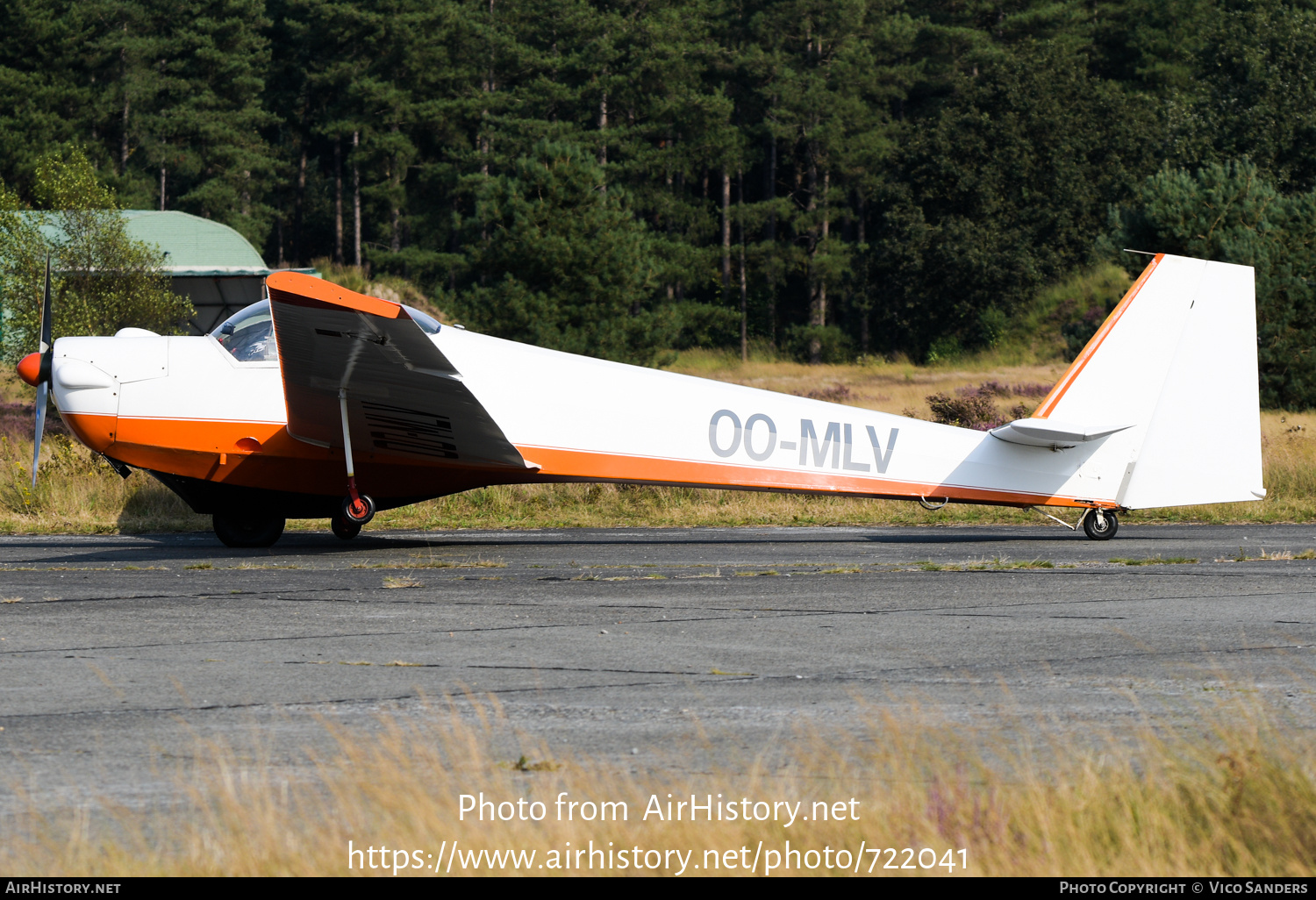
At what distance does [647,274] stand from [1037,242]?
22.6 m

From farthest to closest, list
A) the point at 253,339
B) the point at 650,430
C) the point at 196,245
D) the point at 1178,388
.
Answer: the point at 196,245, the point at 1178,388, the point at 650,430, the point at 253,339

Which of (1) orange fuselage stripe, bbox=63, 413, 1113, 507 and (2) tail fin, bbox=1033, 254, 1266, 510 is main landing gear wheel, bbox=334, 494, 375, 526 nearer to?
(1) orange fuselage stripe, bbox=63, 413, 1113, 507

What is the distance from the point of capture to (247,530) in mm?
13039

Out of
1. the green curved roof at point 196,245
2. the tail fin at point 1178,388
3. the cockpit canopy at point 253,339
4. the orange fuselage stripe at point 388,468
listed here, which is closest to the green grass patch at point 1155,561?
the tail fin at point 1178,388

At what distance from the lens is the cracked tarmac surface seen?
541 cm

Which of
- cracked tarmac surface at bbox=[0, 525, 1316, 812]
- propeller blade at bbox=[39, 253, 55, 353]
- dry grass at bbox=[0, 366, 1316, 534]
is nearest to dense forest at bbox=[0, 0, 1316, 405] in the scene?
dry grass at bbox=[0, 366, 1316, 534]

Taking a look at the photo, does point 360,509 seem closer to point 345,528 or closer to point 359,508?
point 359,508

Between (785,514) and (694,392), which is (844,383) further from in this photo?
(694,392)

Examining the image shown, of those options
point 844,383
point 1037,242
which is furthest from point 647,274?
point 1037,242

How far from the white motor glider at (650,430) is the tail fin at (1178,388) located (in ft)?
0.06

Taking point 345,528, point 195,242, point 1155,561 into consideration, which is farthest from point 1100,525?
point 195,242

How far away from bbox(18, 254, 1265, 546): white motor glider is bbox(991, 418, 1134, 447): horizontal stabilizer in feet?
0.08

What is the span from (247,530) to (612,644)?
22.8 ft

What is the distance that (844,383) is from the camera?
41.6 meters
